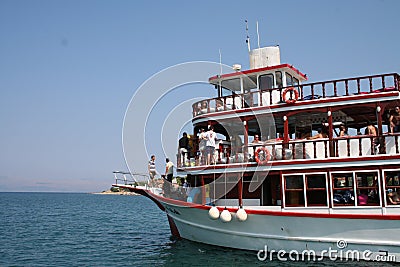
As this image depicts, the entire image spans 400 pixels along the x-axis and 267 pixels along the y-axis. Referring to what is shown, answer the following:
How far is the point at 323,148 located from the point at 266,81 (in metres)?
3.95

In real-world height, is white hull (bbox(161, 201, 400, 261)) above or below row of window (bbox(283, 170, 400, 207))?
below

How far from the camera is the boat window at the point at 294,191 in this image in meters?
14.3

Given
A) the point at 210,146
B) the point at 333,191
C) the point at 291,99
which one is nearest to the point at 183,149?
the point at 210,146

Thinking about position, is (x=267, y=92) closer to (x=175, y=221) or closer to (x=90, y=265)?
(x=175, y=221)

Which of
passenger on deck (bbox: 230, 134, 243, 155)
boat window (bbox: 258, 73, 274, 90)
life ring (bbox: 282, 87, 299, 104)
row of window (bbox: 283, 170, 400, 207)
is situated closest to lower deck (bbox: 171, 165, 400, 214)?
row of window (bbox: 283, 170, 400, 207)

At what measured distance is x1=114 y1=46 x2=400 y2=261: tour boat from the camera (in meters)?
13.0

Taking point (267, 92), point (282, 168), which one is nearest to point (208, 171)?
point (282, 168)

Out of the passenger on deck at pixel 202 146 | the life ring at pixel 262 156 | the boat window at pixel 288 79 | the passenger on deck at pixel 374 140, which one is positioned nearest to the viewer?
the passenger on deck at pixel 374 140

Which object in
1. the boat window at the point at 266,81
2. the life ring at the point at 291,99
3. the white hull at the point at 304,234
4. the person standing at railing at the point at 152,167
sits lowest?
the white hull at the point at 304,234

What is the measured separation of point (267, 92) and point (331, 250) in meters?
6.16

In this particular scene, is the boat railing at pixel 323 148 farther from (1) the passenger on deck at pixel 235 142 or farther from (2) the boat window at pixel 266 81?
(2) the boat window at pixel 266 81

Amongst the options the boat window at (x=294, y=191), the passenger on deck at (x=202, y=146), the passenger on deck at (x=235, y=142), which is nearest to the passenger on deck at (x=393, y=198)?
the boat window at (x=294, y=191)

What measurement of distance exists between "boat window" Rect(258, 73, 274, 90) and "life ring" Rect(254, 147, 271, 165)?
332 cm

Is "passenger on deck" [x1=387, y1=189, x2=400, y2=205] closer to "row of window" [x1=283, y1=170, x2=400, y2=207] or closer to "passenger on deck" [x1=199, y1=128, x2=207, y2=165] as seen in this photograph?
"row of window" [x1=283, y1=170, x2=400, y2=207]
